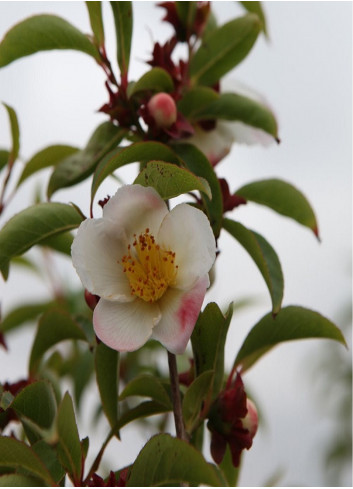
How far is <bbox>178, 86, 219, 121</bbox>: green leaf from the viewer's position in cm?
101

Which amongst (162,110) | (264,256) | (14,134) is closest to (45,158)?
(14,134)

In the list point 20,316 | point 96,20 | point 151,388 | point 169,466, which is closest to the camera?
point 169,466

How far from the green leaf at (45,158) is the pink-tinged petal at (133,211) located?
13.6 inches

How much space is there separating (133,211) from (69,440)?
0.82 ft

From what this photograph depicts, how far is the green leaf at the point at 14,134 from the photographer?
3.74ft

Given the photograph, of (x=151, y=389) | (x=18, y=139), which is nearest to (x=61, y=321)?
(x=151, y=389)

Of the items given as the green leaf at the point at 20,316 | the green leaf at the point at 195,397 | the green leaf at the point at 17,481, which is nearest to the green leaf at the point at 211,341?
the green leaf at the point at 195,397

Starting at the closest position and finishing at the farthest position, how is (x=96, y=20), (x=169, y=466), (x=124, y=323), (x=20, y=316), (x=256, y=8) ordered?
1. (x=169, y=466)
2. (x=124, y=323)
3. (x=96, y=20)
4. (x=256, y=8)
5. (x=20, y=316)

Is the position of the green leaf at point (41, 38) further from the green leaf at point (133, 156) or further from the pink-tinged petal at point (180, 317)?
the pink-tinged petal at point (180, 317)

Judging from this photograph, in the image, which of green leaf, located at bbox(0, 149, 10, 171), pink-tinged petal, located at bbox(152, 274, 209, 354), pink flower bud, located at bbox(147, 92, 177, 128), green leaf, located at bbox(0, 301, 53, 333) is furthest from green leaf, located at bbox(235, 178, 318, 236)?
green leaf, located at bbox(0, 301, 53, 333)

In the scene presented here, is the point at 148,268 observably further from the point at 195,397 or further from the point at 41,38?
the point at 41,38

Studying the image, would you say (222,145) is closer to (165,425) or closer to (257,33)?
(257,33)

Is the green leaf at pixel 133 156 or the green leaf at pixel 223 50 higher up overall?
the green leaf at pixel 223 50

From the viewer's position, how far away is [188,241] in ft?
2.67
